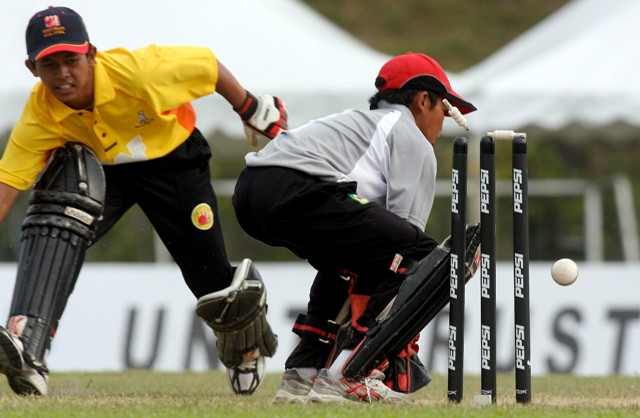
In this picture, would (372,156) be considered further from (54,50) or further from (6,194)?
(6,194)

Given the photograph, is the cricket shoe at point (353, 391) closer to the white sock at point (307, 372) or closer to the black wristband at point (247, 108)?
the white sock at point (307, 372)

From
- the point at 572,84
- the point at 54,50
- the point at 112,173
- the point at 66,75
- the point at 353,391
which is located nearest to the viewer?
the point at 353,391

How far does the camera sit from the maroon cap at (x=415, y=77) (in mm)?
5121

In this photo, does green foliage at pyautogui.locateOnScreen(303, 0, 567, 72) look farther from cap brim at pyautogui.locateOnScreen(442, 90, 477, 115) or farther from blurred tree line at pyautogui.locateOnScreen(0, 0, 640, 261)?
cap brim at pyautogui.locateOnScreen(442, 90, 477, 115)

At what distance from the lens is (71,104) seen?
529 centimetres

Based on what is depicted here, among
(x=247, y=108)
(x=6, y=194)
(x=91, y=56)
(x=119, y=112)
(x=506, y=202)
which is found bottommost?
(x=6, y=194)

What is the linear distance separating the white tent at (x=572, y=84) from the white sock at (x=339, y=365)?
5.74m

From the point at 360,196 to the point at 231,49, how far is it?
243 inches

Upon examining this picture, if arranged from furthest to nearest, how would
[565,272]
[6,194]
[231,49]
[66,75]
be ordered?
[231,49] → [6,194] → [66,75] → [565,272]

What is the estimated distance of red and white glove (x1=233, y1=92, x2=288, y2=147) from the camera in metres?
5.57

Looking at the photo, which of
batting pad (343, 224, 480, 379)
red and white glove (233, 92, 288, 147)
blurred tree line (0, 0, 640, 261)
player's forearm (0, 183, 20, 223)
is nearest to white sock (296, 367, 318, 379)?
batting pad (343, 224, 480, 379)

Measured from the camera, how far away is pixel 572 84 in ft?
34.7

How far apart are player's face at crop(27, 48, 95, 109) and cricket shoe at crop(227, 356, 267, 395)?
1.43m

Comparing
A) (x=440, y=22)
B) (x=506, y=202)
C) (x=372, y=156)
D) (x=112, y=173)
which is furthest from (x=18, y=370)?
(x=440, y=22)
